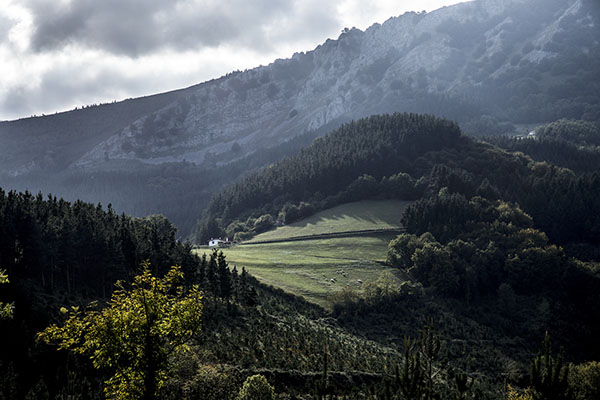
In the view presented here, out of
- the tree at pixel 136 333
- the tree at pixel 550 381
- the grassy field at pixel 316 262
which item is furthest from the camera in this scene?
the grassy field at pixel 316 262

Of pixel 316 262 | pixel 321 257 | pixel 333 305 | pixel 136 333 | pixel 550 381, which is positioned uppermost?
pixel 136 333

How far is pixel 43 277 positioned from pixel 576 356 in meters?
121

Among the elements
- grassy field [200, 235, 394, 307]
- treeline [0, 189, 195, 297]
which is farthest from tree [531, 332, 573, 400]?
grassy field [200, 235, 394, 307]

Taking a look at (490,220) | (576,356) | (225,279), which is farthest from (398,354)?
(490,220)

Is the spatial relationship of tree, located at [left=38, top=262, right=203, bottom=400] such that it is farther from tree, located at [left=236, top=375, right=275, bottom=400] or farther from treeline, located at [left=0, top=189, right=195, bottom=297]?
treeline, located at [left=0, top=189, right=195, bottom=297]

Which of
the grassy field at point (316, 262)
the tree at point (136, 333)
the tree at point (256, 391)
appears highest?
the tree at point (136, 333)

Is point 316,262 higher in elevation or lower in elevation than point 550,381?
lower

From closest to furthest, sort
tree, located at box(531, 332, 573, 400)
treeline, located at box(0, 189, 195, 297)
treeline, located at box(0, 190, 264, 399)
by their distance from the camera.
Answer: tree, located at box(531, 332, 573, 400) → treeline, located at box(0, 190, 264, 399) → treeline, located at box(0, 189, 195, 297)

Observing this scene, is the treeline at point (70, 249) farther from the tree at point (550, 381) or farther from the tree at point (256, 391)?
the tree at point (550, 381)

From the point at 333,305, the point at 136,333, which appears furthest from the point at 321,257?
the point at 136,333

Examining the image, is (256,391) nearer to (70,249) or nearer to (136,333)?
(136,333)

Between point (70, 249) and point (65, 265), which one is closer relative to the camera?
point (70, 249)

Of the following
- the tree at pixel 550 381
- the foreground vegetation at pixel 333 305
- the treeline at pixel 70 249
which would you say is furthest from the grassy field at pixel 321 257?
the tree at pixel 550 381

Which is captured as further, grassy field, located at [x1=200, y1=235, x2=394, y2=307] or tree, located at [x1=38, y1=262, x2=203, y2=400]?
grassy field, located at [x1=200, y1=235, x2=394, y2=307]
